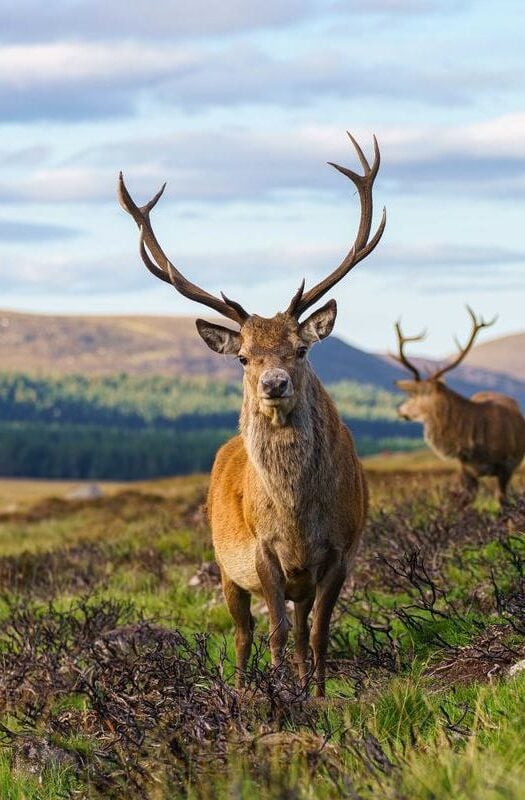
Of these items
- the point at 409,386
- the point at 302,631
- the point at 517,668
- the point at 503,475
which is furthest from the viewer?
the point at 409,386

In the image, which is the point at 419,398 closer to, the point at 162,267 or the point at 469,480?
the point at 469,480

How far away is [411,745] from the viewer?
200 inches

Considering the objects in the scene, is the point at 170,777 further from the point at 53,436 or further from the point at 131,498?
the point at 53,436

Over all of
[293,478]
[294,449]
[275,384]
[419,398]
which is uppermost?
[275,384]

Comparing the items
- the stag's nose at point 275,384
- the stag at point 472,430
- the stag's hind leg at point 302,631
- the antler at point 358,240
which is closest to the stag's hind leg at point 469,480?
the stag at point 472,430

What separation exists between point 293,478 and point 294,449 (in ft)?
0.56

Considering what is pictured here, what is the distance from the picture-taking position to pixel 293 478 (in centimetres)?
767

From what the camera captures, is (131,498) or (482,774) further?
(131,498)

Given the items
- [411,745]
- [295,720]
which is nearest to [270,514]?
[295,720]

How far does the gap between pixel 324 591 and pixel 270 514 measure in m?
0.56

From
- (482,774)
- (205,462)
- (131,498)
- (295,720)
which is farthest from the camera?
(205,462)

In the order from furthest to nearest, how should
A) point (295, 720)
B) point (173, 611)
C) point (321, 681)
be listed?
point (173, 611), point (321, 681), point (295, 720)

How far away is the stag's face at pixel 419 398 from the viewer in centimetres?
1782

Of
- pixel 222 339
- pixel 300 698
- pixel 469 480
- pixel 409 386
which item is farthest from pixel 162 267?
pixel 409 386
